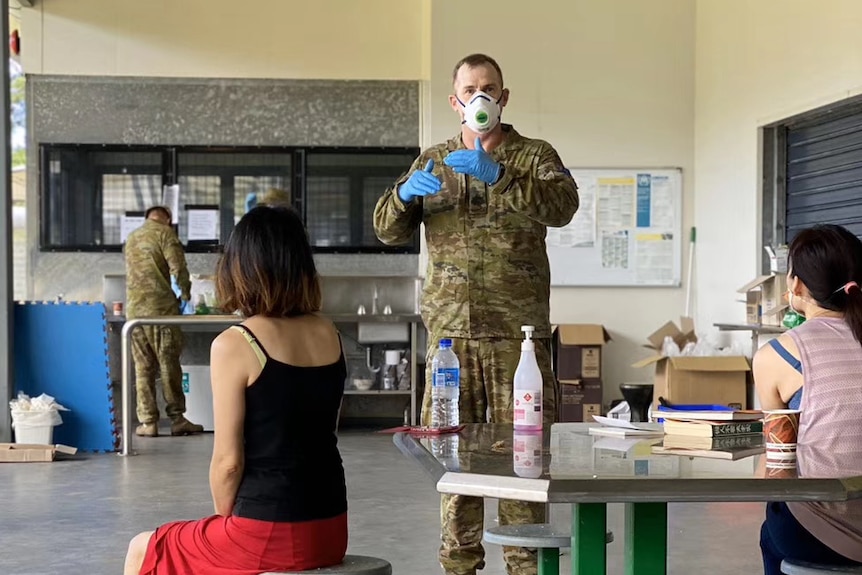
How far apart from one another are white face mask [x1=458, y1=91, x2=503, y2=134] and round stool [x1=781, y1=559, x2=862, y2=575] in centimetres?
153

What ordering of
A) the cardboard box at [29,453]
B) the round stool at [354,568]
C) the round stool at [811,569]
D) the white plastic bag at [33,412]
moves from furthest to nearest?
1. the white plastic bag at [33,412]
2. the cardboard box at [29,453]
3. the round stool at [354,568]
4. the round stool at [811,569]

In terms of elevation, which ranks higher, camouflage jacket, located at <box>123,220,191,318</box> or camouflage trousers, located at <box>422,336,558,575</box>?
camouflage jacket, located at <box>123,220,191,318</box>

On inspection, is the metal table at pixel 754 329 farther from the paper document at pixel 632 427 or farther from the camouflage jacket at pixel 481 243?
the paper document at pixel 632 427

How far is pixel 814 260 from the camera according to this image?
7.79 feet

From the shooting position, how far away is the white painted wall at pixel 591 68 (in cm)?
871

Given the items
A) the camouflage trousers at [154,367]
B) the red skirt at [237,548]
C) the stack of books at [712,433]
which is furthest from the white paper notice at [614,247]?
the red skirt at [237,548]

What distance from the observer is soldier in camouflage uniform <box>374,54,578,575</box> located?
3.33 m

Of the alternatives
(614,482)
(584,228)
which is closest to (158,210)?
(584,228)

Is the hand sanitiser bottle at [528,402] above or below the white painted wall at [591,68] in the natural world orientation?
below

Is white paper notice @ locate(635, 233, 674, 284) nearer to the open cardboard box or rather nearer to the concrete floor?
the open cardboard box

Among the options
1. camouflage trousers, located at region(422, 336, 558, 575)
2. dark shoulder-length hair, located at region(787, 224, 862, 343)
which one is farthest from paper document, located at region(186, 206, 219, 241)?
dark shoulder-length hair, located at region(787, 224, 862, 343)

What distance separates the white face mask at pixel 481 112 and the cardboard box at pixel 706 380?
4266 millimetres

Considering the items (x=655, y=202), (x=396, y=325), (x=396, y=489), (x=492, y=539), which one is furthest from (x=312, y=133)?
(x=492, y=539)

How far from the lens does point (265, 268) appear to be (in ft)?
7.93
